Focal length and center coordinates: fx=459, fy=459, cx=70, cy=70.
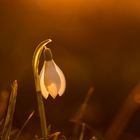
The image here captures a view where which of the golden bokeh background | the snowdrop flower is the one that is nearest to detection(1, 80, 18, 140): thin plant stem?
the snowdrop flower

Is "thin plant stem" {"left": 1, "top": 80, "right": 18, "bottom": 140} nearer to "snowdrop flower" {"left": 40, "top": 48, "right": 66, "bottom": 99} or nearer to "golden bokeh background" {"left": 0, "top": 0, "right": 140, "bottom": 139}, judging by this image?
"snowdrop flower" {"left": 40, "top": 48, "right": 66, "bottom": 99}

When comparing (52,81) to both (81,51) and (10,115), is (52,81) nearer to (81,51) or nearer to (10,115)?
(10,115)

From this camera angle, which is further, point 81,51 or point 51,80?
point 81,51

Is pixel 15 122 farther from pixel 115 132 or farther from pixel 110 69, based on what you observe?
pixel 115 132

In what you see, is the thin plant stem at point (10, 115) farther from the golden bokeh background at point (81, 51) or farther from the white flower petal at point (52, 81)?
the golden bokeh background at point (81, 51)

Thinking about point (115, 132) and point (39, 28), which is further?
point (39, 28)

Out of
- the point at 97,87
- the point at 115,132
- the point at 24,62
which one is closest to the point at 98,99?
the point at 97,87

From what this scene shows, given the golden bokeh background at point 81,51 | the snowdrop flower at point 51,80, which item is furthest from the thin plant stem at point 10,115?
the golden bokeh background at point 81,51

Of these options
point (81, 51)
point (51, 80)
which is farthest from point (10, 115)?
point (81, 51)

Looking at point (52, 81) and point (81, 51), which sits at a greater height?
point (52, 81)
